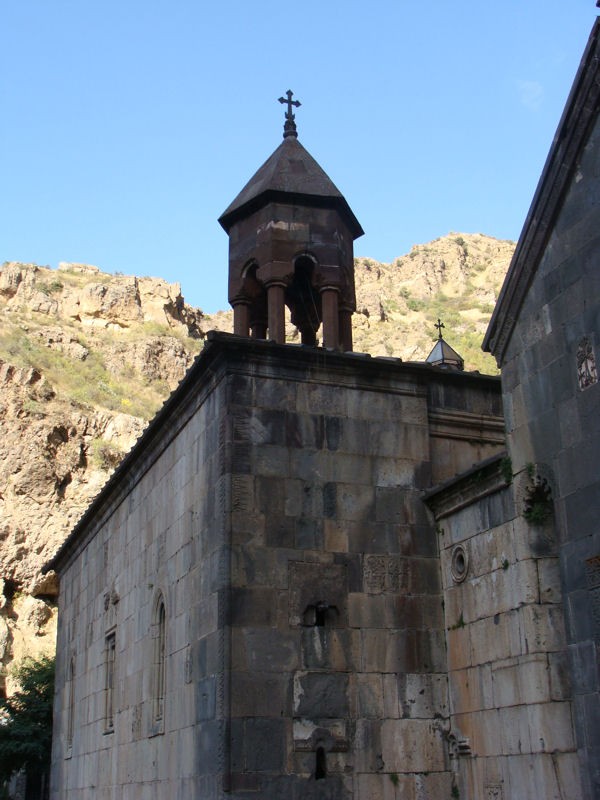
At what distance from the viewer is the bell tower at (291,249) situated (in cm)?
1209

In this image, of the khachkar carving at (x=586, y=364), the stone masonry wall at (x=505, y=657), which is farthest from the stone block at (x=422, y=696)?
the khachkar carving at (x=586, y=364)

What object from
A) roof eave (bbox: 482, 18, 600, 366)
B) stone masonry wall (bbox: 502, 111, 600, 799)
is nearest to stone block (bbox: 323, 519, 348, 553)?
stone masonry wall (bbox: 502, 111, 600, 799)

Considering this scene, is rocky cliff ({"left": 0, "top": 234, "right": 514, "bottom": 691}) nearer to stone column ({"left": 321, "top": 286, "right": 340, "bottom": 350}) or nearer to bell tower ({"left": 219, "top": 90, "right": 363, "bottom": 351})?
bell tower ({"left": 219, "top": 90, "right": 363, "bottom": 351})

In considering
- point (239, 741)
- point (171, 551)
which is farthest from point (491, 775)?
point (171, 551)

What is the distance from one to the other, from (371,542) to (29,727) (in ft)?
50.7

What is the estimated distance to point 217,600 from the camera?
31.8 ft

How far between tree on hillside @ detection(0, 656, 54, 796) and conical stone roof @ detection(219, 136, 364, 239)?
1484 centimetres

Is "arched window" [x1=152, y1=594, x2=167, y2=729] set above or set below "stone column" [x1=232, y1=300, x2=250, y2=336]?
below

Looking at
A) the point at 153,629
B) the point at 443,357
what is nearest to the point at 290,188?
the point at 443,357

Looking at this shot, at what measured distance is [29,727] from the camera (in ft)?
74.6

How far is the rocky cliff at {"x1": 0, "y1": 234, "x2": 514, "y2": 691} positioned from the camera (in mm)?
29172

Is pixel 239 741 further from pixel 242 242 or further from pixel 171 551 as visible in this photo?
pixel 242 242

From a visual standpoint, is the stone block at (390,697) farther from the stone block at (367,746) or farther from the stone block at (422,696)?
the stone block at (367,746)

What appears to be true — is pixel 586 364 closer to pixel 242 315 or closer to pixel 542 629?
pixel 542 629
